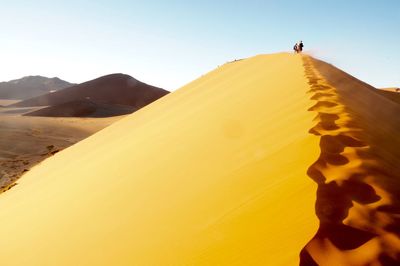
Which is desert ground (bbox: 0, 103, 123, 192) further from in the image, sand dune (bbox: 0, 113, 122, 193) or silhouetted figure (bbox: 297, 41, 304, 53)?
silhouetted figure (bbox: 297, 41, 304, 53)

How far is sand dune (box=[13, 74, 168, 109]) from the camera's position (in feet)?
191

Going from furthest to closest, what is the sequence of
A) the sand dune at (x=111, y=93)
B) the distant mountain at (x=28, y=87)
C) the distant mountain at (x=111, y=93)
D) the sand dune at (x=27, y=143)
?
the distant mountain at (x=28, y=87) → the sand dune at (x=111, y=93) → the distant mountain at (x=111, y=93) → the sand dune at (x=27, y=143)

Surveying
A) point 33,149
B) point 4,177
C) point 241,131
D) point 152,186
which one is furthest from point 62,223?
point 33,149

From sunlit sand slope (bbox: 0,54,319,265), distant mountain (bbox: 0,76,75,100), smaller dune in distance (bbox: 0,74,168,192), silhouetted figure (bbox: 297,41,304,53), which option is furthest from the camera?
distant mountain (bbox: 0,76,75,100)

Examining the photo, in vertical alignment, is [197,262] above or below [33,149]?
above

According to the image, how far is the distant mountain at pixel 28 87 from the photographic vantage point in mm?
90875

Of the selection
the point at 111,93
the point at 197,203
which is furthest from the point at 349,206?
the point at 111,93

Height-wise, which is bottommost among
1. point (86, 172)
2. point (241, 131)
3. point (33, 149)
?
point (33, 149)

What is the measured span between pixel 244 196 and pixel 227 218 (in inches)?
9.9

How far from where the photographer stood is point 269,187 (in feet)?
8.09

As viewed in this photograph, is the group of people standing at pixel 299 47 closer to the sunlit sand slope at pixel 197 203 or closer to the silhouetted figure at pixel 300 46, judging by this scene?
the silhouetted figure at pixel 300 46

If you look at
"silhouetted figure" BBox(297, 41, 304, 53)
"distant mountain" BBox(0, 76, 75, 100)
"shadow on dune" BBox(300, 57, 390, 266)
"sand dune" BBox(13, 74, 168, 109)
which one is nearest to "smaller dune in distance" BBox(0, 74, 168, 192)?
"sand dune" BBox(13, 74, 168, 109)

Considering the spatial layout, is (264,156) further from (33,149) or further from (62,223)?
(33,149)

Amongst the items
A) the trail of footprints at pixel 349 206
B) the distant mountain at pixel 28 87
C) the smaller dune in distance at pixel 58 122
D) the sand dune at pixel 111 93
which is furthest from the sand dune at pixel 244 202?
the distant mountain at pixel 28 87
